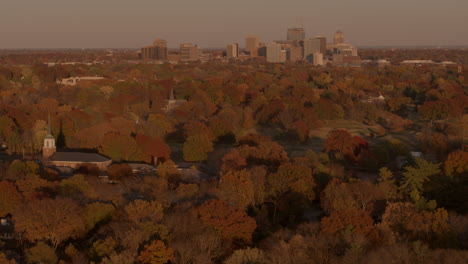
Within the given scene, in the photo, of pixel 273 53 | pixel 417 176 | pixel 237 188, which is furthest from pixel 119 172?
pixel 273 53

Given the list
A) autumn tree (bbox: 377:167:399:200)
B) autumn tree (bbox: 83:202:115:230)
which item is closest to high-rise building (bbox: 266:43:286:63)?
autumn tree (bbox: 377:167:399:200)

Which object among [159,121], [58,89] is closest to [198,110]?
[159,121]

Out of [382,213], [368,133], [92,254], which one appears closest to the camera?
[92,254]

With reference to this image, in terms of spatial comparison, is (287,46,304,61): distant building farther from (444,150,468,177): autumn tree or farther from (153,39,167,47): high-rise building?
(444,150,468,177): autumn tree

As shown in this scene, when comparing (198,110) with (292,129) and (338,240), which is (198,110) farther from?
(338,240)

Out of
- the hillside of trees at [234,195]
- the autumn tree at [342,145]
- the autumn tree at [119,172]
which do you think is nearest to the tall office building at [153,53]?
the hillside of trees at [234,195]

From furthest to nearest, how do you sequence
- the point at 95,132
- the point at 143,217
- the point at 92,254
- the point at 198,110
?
the point at 198,110 → the point at 95,132 → the point at 143,217 → the point at 92,254
